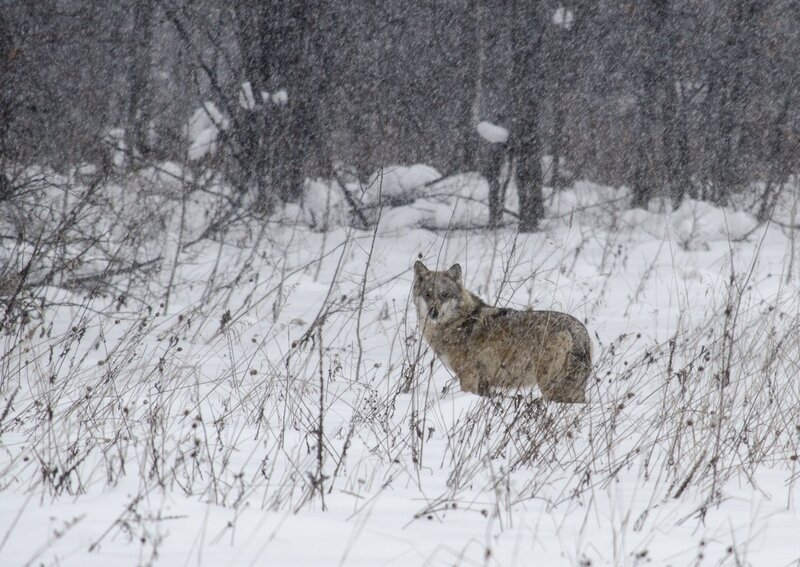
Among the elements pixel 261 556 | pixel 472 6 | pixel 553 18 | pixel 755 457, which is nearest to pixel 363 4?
pixel 472 6

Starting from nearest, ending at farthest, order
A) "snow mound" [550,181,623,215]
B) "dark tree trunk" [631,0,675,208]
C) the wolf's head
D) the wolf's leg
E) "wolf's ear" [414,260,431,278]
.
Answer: the wolf's leg, the wolf's head, "wolf's ear" [414,260,431,278], "snow mound" [550,181,623,215], "dark tree trunk" [631,0,675,208]

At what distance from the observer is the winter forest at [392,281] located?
113 inches

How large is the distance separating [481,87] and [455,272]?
982 centimetres

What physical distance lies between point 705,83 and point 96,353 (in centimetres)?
1385

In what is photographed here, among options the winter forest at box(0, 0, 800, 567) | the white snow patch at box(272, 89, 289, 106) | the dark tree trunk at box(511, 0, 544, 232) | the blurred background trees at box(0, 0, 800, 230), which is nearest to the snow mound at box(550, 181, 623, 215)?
the winter forest at box(0, 0, 800, 567)

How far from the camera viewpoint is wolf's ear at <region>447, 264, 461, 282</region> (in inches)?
253

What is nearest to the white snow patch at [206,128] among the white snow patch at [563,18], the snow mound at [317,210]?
the snow mound at [317,210]

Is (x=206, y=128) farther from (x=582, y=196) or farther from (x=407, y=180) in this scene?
(x=582, y=196)

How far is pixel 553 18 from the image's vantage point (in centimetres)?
1316

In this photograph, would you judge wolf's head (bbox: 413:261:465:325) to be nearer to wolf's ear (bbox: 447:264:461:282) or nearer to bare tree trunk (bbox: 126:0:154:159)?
wolf's ear (bbox: 447:264:461:282)

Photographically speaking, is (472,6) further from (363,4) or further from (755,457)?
(755,457)

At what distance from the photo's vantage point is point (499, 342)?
5.77 metres

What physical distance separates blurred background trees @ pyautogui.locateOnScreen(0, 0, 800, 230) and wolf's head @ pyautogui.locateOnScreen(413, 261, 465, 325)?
5.66m

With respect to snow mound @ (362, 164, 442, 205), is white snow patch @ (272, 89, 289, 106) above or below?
below
